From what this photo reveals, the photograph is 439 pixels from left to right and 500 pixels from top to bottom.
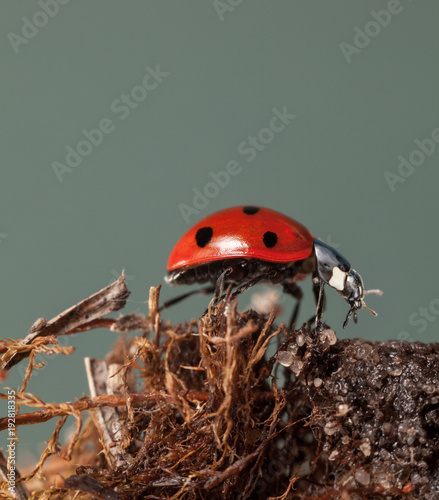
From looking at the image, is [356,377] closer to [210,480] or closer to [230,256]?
[210,480]

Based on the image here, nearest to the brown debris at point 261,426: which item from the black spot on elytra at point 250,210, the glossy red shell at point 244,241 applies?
the glossy red shell at point 244,241

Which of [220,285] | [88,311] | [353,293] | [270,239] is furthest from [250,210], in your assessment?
[88,311]

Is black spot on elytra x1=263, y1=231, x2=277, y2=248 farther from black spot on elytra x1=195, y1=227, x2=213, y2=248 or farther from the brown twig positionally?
the brown twig

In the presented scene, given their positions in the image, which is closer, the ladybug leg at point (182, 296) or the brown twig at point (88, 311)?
the brown twig at point (88, 311)

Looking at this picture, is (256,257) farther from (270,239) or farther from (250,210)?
(250,210)

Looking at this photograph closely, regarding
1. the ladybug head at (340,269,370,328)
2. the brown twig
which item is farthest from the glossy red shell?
the brown twig

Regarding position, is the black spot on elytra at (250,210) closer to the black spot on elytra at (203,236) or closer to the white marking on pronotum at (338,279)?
the black spot on elytra at (203,236)
